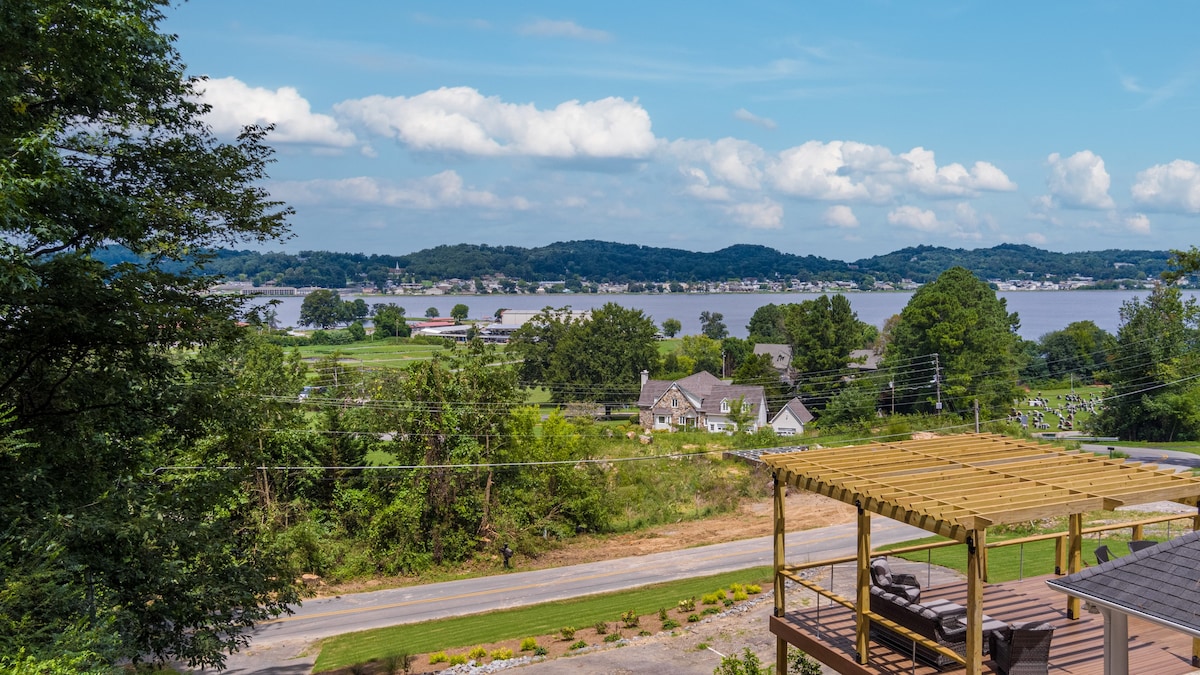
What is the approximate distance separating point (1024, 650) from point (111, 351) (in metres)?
12.3

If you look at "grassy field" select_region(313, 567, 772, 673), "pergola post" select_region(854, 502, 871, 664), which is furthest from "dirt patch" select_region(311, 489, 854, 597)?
"pergola post" select_region(854, 502, 871, 664)

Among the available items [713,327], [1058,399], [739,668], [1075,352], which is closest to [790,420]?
[1058,399]

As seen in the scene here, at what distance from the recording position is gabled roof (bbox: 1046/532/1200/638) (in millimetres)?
7227

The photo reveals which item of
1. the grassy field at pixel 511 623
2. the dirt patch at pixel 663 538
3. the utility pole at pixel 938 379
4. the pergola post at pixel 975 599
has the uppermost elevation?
the pergola post at pixel 975 599

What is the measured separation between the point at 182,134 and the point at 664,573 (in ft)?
66.1

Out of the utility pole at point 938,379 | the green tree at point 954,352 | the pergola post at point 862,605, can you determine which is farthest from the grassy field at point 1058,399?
the pergola post at point 862,605

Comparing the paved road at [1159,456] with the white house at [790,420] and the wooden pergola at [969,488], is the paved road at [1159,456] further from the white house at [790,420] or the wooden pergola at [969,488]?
the wooden pergola at [969,488]

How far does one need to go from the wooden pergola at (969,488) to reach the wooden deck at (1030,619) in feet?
0.92

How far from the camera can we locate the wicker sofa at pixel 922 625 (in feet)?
30.6

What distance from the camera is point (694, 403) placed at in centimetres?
6706

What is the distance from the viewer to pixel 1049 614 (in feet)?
35.7

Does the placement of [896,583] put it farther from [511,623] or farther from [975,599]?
[511,623]

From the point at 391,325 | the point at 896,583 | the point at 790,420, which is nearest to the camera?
the point at 896,583

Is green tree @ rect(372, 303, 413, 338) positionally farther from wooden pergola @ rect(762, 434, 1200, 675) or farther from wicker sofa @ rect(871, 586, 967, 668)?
wicker sofa @ rect(871, 586, 967, 668)
